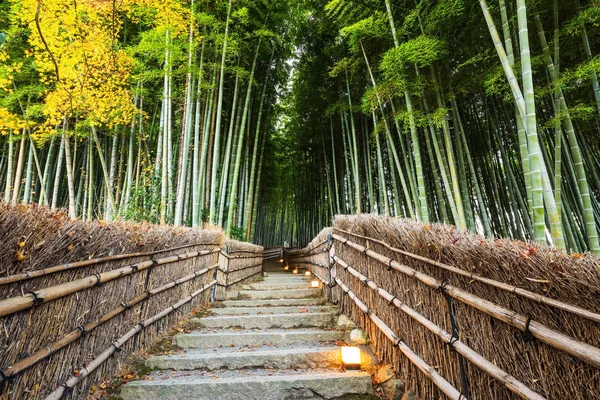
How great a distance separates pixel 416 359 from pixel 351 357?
53 cm

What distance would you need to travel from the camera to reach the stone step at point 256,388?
1811 millimetres

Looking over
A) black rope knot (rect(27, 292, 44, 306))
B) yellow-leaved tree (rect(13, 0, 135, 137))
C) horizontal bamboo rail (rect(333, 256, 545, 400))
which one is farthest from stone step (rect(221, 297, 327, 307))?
yellow-leaved tree (rect(13, 0, 135, 137))

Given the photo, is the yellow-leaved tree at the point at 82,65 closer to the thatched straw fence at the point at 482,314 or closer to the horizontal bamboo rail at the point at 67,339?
the horizontal bamboo rail at the point at 67,339

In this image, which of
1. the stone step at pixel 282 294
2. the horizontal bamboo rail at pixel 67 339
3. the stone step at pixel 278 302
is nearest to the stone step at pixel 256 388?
the horizontal bamboo rail at pixel 67 339

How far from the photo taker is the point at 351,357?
2.08 m

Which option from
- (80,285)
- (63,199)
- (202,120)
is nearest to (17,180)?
(63,199)

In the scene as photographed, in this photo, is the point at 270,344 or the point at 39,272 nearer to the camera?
the point at 39,272

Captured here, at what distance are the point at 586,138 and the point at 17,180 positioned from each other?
39.4ft

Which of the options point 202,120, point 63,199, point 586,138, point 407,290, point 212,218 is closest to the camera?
point 407,290

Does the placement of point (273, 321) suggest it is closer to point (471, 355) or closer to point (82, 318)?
point (82, 318)

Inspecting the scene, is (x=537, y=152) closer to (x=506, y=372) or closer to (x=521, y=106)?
(x=521, y=106)

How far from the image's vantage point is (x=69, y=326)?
60.3 inches

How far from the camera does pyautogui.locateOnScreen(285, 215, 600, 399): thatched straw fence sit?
93 centimetres

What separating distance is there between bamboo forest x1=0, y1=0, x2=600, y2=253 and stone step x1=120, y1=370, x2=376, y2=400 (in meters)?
1.39
